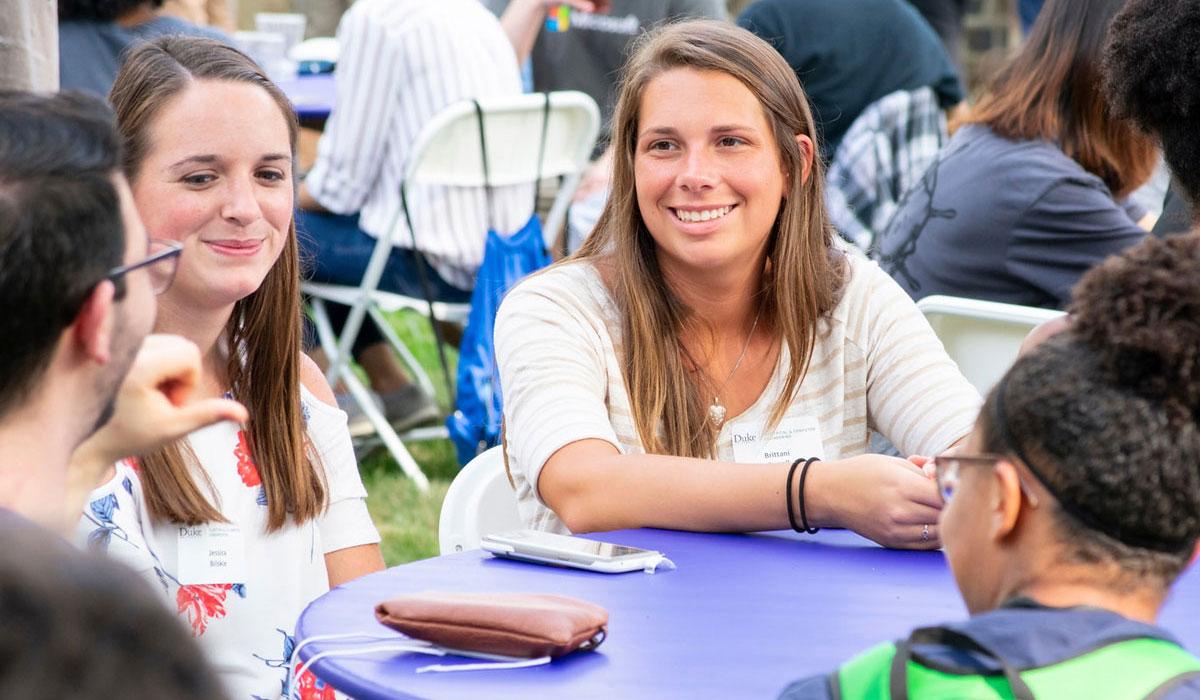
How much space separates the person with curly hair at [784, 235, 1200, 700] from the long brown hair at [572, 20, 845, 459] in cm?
122

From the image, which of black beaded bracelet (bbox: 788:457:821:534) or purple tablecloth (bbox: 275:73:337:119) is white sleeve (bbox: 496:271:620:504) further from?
purple tablecloth (bbox: 275:73:337:119)

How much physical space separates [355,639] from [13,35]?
1266 mm

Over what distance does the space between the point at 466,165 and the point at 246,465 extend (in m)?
2.62

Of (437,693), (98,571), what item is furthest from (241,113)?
(98,571)

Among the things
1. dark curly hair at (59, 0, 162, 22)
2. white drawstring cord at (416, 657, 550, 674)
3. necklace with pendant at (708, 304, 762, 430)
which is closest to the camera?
white drawstring cord at (416, 657, 550, 674)

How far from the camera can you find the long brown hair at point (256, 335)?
7.95 ft

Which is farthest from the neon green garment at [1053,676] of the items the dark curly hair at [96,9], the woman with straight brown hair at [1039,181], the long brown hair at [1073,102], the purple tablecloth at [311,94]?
the purple tablecloth at [311,94]

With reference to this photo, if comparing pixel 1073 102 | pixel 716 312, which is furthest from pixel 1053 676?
pixel 1073 102

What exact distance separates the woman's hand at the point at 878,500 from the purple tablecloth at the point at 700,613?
29mm

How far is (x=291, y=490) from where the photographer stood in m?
2.44

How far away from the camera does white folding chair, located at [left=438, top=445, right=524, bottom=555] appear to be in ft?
8.84

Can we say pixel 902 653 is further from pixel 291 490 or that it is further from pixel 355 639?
pixel 291 490

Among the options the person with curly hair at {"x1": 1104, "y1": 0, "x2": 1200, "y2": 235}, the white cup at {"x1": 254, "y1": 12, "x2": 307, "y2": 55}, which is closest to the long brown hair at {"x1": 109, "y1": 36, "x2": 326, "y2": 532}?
the person with curly hair at {"x1": 1104, "y1": 0, "x2": 1200, "y2": 235}

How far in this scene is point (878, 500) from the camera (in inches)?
87.4
